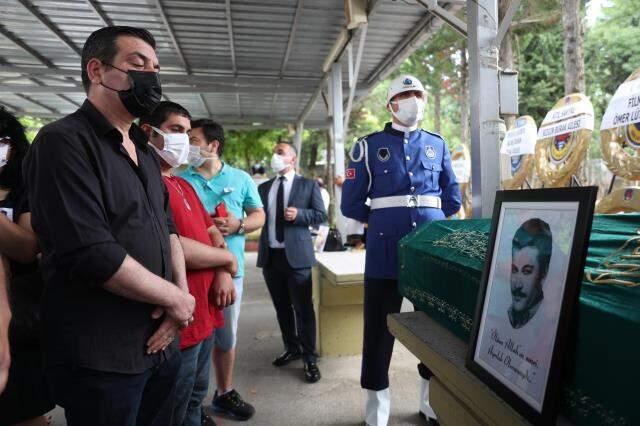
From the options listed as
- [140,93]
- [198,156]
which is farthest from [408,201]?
[140,93]

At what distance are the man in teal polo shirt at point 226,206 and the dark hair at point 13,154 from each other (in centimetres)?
92

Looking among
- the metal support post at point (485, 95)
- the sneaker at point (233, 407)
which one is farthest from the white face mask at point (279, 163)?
the sneaker at point (233, 407)

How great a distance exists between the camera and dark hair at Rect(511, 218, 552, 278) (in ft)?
2.61

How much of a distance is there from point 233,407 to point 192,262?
4.75 ft

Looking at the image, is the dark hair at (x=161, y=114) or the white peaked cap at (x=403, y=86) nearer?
the dark hair at (x=161, y=114)

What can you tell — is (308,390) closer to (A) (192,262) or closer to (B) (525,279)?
(A) (192,262)

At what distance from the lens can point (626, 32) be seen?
14.8 metres

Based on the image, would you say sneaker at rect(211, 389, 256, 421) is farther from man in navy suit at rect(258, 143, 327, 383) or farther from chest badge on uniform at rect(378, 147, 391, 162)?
chest badge on uniform at rect(378, 147, 391, 162)

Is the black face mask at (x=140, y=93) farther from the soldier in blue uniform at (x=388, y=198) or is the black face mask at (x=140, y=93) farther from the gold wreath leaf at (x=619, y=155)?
the gold wreath leaf at (x=619, y=155)

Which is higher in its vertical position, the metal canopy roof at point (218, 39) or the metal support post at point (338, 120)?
the metal canopy roof at point (218, 39)

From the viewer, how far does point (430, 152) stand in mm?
2369

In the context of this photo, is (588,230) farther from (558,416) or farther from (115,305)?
(115,305)

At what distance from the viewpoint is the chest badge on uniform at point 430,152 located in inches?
92.9

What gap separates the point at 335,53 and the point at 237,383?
13.9 feet
